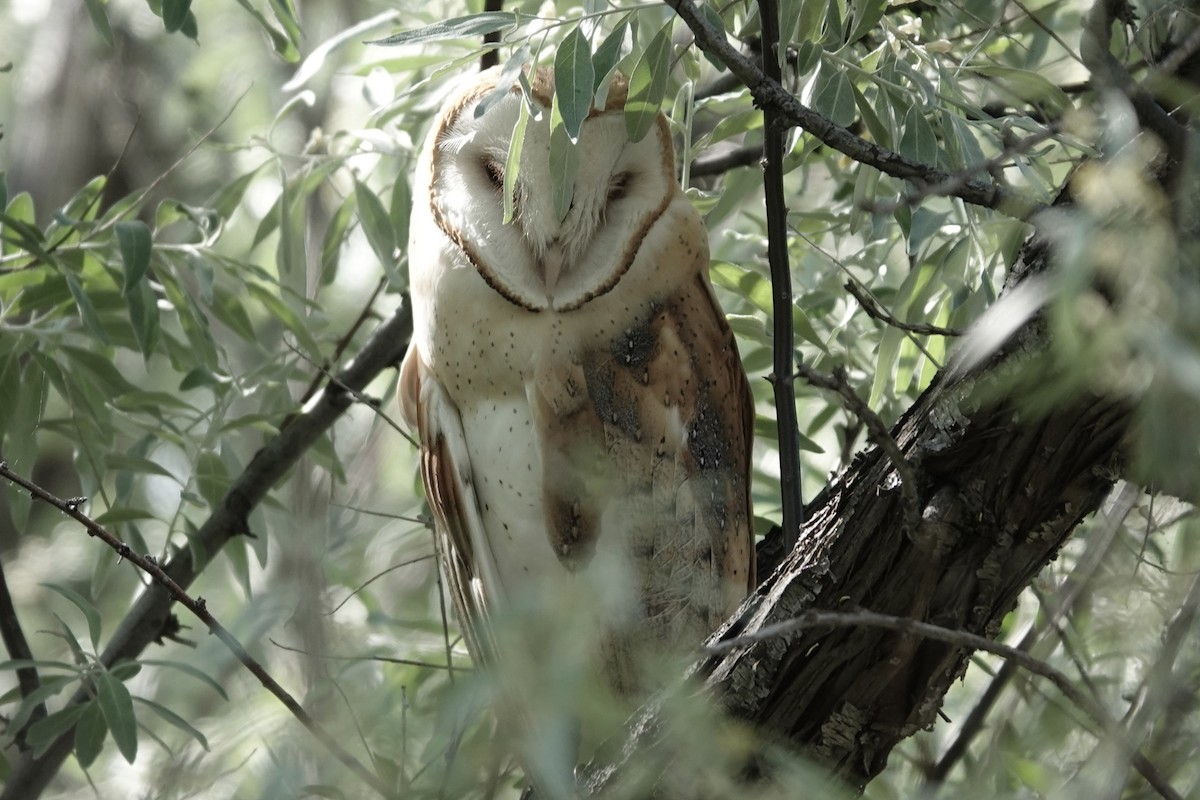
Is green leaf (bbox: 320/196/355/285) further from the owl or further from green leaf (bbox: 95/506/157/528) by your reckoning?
green leaf (bbox: 95/506/157/528)

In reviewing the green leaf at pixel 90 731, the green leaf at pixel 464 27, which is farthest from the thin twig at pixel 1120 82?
the green leaf at pixel 90 731

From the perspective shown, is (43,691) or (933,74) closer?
(43,691)

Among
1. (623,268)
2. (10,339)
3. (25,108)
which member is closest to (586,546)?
(623,268)

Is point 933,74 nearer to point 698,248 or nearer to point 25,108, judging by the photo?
point 698,248

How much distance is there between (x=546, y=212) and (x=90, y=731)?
2.72 feet

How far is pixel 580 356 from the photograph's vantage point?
1.63m

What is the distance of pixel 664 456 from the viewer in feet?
5.45

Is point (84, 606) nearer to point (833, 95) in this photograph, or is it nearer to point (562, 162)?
point (562, 162)

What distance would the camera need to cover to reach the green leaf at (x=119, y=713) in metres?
1.49

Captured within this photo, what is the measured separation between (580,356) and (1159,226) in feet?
3.09

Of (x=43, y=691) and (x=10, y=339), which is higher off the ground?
(x=10, y=339)

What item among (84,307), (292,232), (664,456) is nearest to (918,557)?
(664,456)

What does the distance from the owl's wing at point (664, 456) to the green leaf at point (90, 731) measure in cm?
59

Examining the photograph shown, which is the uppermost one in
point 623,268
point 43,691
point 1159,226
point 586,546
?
point 1159,226
